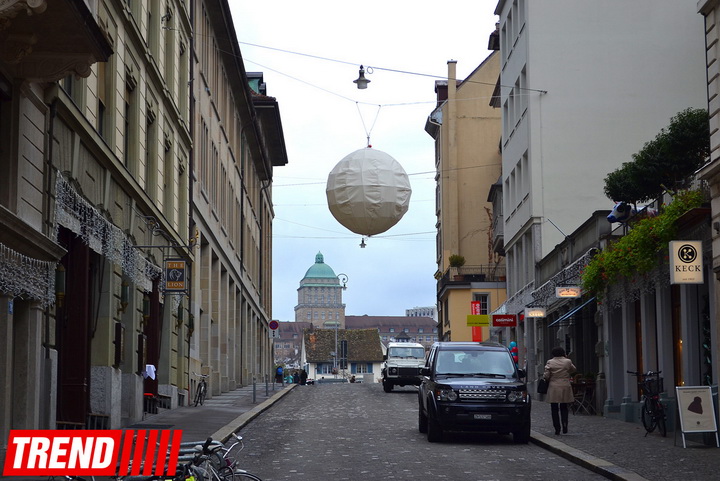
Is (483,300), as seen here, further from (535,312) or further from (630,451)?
(630,451)

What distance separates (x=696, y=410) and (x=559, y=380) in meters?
3.75

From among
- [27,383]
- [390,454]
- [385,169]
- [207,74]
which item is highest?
[207,74]

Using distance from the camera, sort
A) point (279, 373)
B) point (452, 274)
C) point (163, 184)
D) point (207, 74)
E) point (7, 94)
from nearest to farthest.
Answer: point (7, 94)
point (163, 184)
point (207, 74)
point (279, 373)
point (452, 274)

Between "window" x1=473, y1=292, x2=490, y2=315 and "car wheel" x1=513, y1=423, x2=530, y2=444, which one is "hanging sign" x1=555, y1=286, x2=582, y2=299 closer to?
"car wheel" x1=513, y1=423, x2=530, y2=444

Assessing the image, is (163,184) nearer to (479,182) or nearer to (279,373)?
(279,373)

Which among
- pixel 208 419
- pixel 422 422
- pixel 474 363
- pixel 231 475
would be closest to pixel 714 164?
pixel 474 363

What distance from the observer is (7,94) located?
53.9ft

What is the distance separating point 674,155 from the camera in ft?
91.4

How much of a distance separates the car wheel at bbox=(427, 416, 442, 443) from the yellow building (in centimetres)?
4970

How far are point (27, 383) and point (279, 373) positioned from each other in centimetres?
4916

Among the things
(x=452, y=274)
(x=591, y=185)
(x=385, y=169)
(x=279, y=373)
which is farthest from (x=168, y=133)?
(x=452, y=274)

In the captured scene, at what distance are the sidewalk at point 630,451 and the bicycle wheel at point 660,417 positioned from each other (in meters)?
0.14

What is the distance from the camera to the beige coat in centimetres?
2241

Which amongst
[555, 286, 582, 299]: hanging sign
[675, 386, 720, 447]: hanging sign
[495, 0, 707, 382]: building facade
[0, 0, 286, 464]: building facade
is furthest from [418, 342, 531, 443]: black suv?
[495, 0, 707, 382]: building facade
